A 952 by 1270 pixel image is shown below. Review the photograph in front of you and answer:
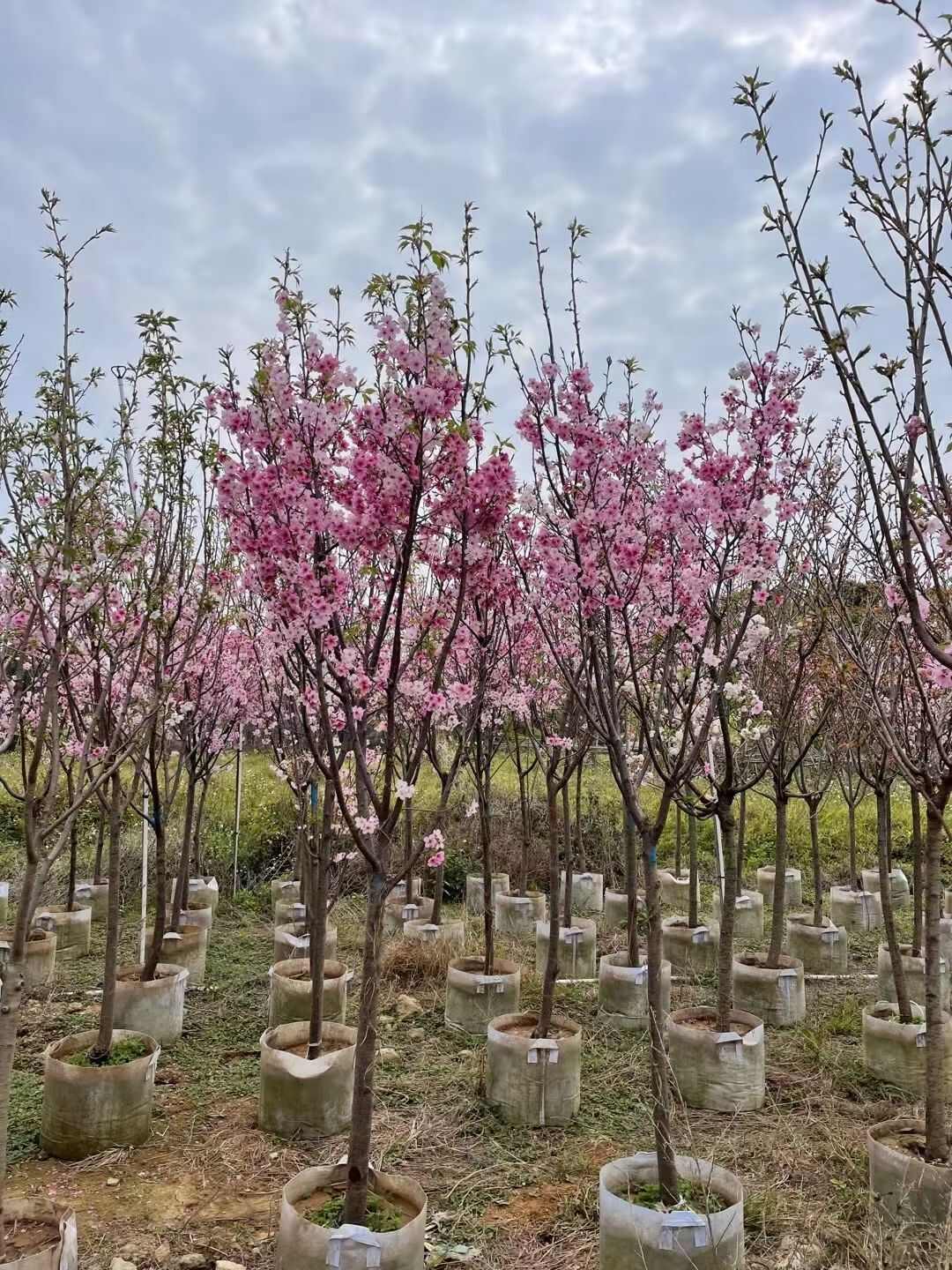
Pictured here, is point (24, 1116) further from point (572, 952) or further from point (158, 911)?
point (572, 952)

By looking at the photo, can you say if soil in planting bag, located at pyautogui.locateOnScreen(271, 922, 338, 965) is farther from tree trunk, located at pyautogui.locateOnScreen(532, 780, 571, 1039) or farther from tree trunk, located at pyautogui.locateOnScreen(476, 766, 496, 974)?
tree trunk, located at pyautogui.locateOnScreen(532, 780, 571, 1039)

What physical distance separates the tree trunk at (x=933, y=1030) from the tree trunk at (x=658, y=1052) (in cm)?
99

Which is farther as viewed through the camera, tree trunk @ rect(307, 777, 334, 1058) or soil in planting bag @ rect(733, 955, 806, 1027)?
soil in planting bag @ rect(733, 955, 806, 1027)

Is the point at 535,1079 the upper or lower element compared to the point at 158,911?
lower

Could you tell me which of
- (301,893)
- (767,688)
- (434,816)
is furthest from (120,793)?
(767,688)

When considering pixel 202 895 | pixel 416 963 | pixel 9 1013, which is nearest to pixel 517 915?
pixel 416 963

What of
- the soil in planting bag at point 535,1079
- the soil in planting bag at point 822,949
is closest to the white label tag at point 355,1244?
the soil in planting bag at point 535,1079

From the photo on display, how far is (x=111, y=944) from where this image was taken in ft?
14.1

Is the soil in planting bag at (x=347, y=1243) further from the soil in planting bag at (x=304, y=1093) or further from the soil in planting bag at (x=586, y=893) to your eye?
the soil in planting bag at (x=586, y=893)

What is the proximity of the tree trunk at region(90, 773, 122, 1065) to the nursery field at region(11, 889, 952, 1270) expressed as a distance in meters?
0.46

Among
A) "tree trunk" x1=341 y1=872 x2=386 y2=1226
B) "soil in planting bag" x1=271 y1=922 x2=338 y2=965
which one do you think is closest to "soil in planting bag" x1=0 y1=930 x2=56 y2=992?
"soil in planting bag" x1=271 y1=922 x2=338 y2=965

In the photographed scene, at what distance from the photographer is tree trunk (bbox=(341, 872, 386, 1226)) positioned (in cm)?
275

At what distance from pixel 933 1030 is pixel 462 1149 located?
2.04m

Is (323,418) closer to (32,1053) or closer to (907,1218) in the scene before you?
(907,1218)
